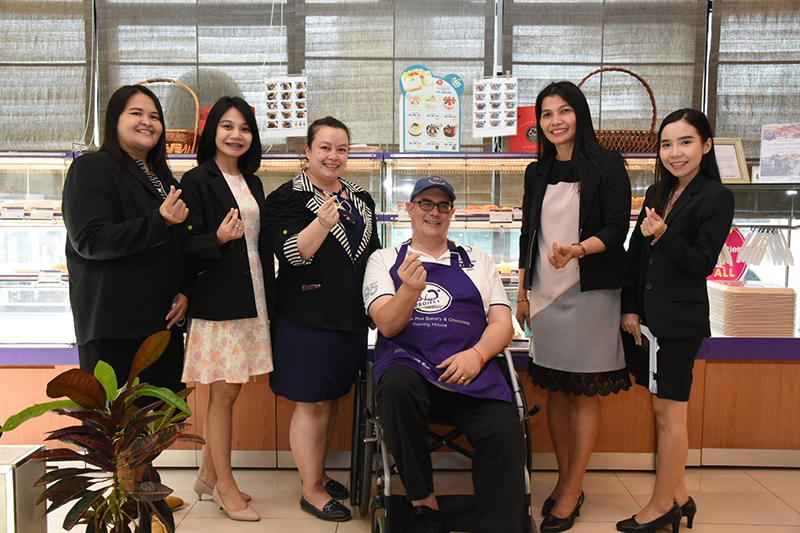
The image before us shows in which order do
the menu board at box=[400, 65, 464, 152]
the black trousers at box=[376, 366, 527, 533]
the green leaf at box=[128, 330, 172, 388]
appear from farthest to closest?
the menu board at box=[400, 65, 464, 152], the black trousers at box=[376, 366, 527, 533], the green leaf at box=[128, 330, 172, 388]

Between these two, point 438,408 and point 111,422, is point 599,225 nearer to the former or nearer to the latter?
point 438,408

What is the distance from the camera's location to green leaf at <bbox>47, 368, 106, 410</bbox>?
5.47 feet

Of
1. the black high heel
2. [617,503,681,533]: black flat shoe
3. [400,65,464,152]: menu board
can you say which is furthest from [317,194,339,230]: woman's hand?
the black high heel

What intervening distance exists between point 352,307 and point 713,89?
3431mm

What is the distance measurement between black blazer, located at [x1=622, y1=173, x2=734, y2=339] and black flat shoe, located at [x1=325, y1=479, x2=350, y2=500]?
5.50 ft

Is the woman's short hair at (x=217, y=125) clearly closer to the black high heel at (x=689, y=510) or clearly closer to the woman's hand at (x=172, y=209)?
the woman's hand at (x=172, y=209)

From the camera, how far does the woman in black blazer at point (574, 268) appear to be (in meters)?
2.57

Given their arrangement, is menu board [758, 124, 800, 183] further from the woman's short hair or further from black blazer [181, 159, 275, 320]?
black blazer [181, 159, 275, 320]

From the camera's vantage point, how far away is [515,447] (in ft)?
7.15

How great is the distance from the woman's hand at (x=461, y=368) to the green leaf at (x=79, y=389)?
3.96 feet

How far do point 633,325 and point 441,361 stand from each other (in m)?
0.91

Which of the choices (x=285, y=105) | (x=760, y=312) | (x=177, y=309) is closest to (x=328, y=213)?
(x=177, y=309)

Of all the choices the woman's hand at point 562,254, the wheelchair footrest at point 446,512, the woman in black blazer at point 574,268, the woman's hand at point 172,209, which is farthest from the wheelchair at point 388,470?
the woman's hand at point 172,209

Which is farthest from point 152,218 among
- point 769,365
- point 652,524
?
point 769,365
